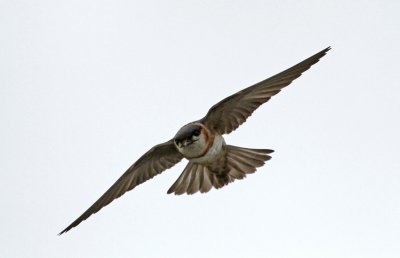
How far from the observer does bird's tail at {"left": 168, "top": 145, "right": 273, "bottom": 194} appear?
10.5m

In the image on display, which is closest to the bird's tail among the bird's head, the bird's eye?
the bird's head

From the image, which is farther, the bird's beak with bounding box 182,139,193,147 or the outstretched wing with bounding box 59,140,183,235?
the outstretched wing with bounding box 59,140,183,235

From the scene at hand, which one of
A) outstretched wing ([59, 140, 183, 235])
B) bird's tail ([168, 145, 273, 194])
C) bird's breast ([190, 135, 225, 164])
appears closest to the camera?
bird's breast ([190, 135, 225, 164])

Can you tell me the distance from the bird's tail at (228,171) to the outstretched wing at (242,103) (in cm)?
42

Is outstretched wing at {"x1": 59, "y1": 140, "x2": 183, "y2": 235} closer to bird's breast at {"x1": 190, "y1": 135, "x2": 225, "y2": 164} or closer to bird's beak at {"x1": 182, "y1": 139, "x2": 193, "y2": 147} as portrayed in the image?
bird's breast at {"x1": 190, "y1": 135, "x2": 225, "y2": 164}

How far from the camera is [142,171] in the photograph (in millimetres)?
11031

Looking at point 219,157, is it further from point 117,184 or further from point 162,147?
point 117,184

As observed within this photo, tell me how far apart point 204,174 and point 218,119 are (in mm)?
896

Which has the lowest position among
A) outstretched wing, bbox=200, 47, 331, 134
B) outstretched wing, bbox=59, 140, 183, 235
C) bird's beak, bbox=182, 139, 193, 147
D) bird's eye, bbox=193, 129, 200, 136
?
bird's beak, bbox=182, 139, 193, 147

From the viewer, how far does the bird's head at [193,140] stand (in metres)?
9.73

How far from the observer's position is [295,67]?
31.2 feet

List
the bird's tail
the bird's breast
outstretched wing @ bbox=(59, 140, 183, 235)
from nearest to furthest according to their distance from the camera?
the bird's breast, the bird's tail, outstretched wing @ bbox=(59, 140, 183, 235)

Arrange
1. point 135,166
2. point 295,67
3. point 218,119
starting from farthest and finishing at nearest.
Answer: point 135,166, point 218,119, point 295,67

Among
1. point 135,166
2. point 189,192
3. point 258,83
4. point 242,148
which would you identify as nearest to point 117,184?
point 135,166
